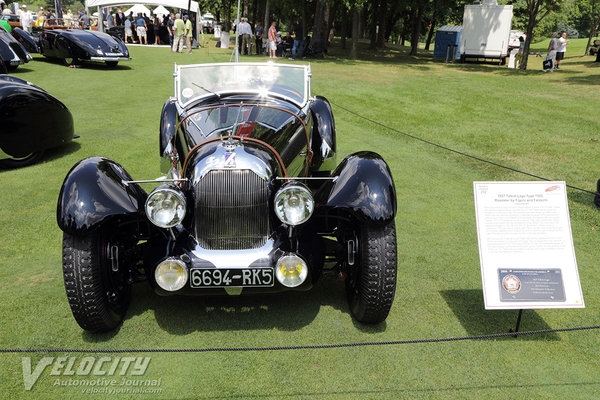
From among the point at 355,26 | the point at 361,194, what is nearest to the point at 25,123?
the point at 361,194

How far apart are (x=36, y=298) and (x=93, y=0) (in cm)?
2439

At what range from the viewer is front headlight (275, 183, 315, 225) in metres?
3.10

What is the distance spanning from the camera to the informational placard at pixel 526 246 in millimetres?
3215

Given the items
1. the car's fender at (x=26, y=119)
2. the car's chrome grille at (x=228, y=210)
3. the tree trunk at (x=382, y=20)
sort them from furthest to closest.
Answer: the tree trunk at (x=382, y=20), the car's fender at (x=26, y=119), the car's chrome grille at (x=228, y=210)

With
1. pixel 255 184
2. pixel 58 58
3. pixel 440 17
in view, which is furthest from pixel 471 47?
pixel 255 184

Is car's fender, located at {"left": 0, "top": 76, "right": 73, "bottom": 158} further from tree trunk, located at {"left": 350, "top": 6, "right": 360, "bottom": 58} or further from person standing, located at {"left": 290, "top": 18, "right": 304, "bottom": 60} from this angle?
person standing, located at {"left": 290, "top": 18, "right": 304, "bottom": 60}

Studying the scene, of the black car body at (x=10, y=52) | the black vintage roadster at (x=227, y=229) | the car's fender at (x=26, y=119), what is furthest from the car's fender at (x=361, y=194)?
the black car body at (x=10, y=52)

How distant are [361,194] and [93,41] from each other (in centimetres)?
1549

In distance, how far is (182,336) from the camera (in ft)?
10.8

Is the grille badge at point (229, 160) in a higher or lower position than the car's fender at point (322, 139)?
higher

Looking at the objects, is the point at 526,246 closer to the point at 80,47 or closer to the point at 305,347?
the point at 305,347

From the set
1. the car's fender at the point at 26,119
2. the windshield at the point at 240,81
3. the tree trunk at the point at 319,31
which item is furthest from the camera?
the tree trunk at the point at 319,31

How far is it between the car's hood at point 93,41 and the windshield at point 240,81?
12.1 m

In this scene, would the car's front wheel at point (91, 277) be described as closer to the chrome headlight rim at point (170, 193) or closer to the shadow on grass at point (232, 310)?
the shadow on grass at point (232, 310)
